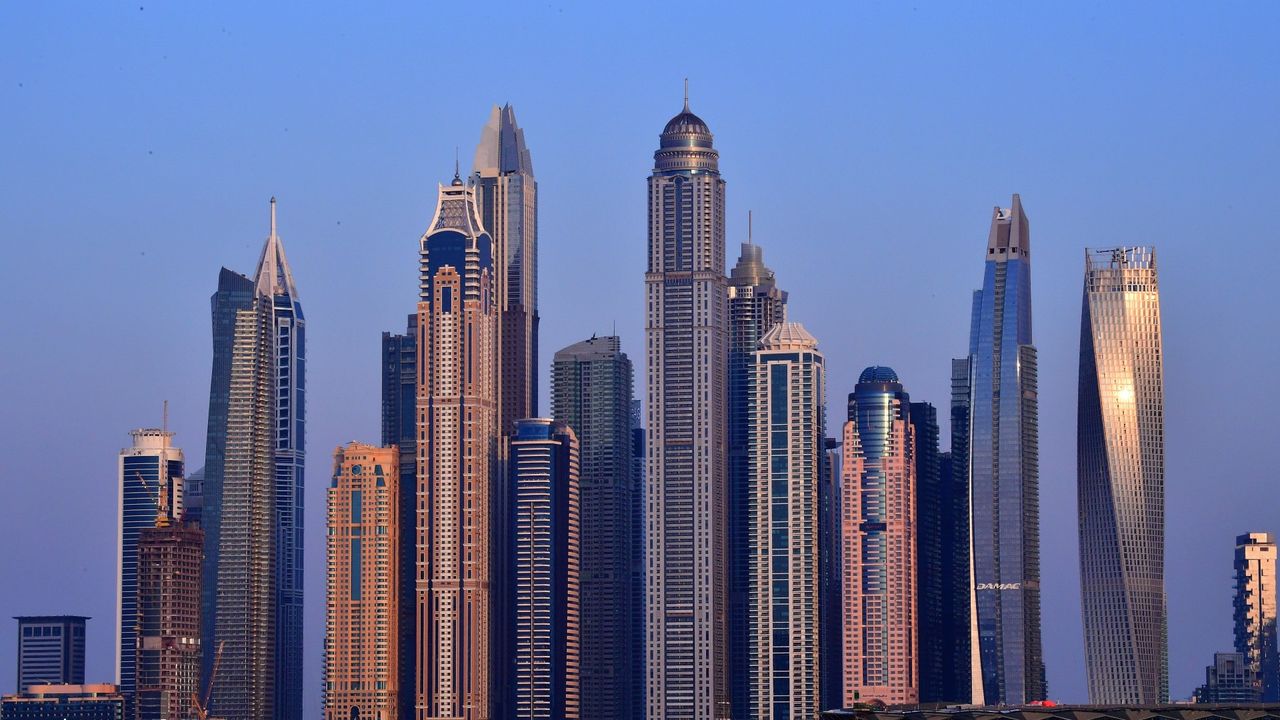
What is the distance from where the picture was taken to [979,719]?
8962cm

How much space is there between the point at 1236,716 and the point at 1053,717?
619cm

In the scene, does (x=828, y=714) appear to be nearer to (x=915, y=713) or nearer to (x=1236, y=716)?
(x=915, y=713)

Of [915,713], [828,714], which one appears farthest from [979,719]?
[828,714]

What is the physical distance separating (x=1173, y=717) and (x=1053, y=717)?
13.1 feet

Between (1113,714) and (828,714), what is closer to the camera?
(828,714)

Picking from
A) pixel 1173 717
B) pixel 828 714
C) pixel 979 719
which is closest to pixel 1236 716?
pixel 1173 717

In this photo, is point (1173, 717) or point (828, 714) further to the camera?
point (1173, 717)

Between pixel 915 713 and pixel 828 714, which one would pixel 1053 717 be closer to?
pixel 915 713

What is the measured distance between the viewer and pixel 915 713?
3580 inches

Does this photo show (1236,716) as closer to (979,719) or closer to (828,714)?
(979,719)

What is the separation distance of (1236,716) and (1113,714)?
14.9 feet

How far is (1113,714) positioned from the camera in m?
89.5

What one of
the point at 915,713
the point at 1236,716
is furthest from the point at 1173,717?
the point at 915,713

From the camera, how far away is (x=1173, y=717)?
90438 mm
